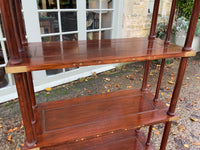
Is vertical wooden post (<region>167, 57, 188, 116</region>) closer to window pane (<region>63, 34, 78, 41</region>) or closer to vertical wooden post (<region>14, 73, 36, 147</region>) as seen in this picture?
vertical wooden post (<region>14, 73, 36, 147</region>)

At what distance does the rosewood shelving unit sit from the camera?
0.86 meters

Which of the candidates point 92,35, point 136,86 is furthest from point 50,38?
point 136,86

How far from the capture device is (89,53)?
1037 millimetres

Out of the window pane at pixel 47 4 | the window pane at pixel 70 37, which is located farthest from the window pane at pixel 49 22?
the window pane at pixel 70 37

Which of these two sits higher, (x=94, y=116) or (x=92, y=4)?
(x=92, y=4)

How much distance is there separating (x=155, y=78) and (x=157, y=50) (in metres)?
2.65

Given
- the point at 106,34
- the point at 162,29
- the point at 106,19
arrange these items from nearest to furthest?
1. the point at 106,19
2. the point at 106,34
3. the point at 162,29

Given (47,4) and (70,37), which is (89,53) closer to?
(47,4)

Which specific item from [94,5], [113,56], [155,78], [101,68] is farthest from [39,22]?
[155,78]

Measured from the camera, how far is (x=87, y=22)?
3.30 meters

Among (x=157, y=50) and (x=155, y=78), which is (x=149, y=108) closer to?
(x=157, y=50)

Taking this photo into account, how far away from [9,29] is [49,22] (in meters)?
2.23

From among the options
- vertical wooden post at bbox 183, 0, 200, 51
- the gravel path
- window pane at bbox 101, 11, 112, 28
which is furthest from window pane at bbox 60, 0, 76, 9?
vertical wooden post at bbox 183, 0, 200, 51

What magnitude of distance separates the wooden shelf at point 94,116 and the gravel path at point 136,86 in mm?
873
